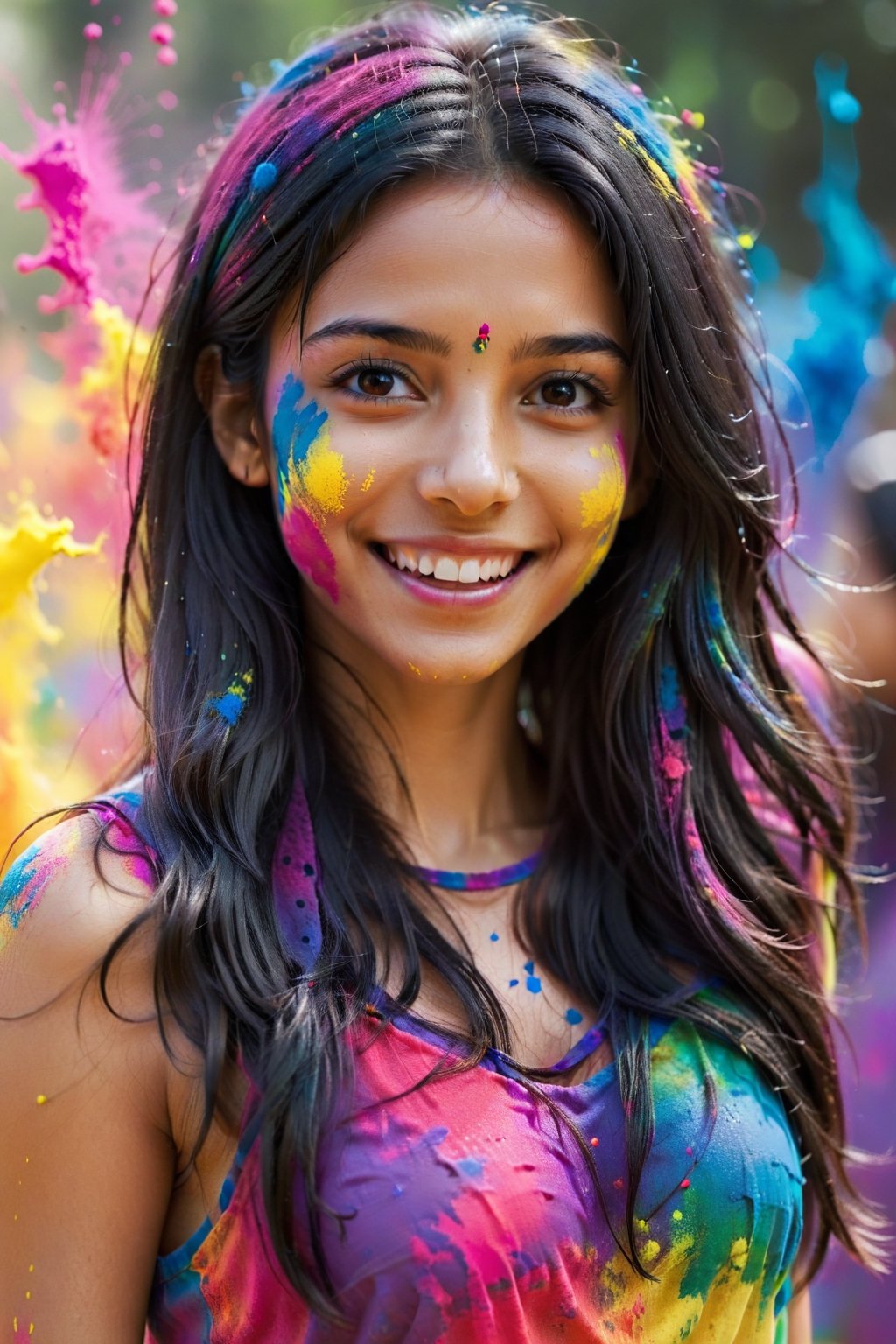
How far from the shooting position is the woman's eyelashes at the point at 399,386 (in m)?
1.53

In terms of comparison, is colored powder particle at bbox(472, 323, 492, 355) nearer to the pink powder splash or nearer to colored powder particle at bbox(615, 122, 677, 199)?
colored powder particle at bbox(615, 122, 677, 199)

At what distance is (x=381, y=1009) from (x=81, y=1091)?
305mm

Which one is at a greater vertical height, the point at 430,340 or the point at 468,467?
the point at 430,340

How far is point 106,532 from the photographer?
2.15m

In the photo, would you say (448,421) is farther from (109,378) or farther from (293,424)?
(109,378)

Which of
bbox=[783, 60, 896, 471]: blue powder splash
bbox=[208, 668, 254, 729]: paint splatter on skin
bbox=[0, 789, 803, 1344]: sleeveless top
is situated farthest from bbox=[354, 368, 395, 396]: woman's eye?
bbox=[783, 60, 896, 471]: blue powder splash

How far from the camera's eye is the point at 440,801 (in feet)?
5.90

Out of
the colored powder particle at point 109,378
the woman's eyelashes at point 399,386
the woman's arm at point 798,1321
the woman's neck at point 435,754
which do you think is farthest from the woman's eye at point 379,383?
the woman's arm at point 798,1321

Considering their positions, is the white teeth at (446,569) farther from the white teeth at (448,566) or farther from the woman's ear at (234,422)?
the woman's ear at (234,422)

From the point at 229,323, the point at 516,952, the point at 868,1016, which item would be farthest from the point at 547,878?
the point at 868,1016

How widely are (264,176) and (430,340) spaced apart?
289 millimetres

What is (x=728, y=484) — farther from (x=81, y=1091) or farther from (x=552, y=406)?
(x=81, y=1091)

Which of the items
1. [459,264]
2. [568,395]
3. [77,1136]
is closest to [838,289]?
[568,395]

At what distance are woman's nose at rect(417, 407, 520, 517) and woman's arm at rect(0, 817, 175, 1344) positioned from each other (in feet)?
1.75
